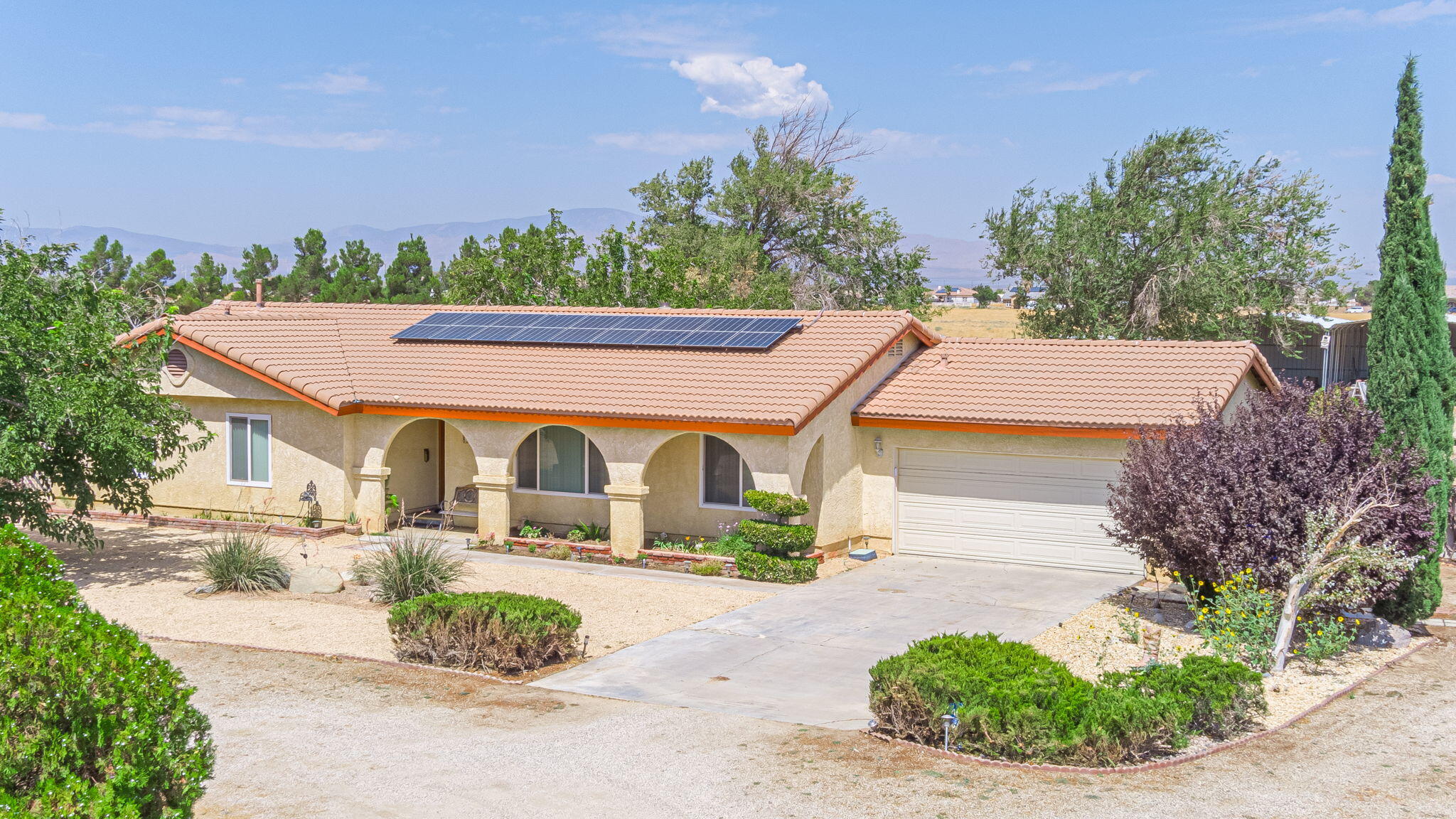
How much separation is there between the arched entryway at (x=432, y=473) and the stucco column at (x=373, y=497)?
0.39 m

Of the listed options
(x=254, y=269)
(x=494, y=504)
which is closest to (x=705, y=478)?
(x=494, y=504)

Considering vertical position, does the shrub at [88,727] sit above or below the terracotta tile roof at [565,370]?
below

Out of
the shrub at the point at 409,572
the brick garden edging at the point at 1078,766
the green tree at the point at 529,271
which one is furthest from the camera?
the green tree at the point at 529,271

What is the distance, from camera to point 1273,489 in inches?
551

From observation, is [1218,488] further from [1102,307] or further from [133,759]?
[1102,307]

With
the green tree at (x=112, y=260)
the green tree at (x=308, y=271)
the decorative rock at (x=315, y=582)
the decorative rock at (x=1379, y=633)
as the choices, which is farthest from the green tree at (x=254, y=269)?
the decorative rock at (x=1379, y=633)

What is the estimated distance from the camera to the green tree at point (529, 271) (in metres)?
35.5

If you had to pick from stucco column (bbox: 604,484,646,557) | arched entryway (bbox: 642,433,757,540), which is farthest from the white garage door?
stucco column (bbox: 604,484,646,557)

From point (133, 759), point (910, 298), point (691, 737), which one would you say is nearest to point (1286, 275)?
point (910, 298)

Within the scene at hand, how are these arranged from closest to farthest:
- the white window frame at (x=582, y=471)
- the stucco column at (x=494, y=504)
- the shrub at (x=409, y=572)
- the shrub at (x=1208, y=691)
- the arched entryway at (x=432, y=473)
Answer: the shrub at (x=1208, y=691) < the shrub at (x=409, y=572) < the stucco column at (x=494, y=504) < the white window frame at (x=582, y=471) < the arched entryway at (x=432, y=473)

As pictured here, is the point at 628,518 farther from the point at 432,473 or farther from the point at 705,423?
the point at 432,473

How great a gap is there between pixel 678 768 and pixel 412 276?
4428 cm

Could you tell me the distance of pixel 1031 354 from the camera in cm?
2153

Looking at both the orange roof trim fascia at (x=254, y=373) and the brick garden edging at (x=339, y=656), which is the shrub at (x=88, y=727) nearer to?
the brick garden edging at (x=339, y=656)
